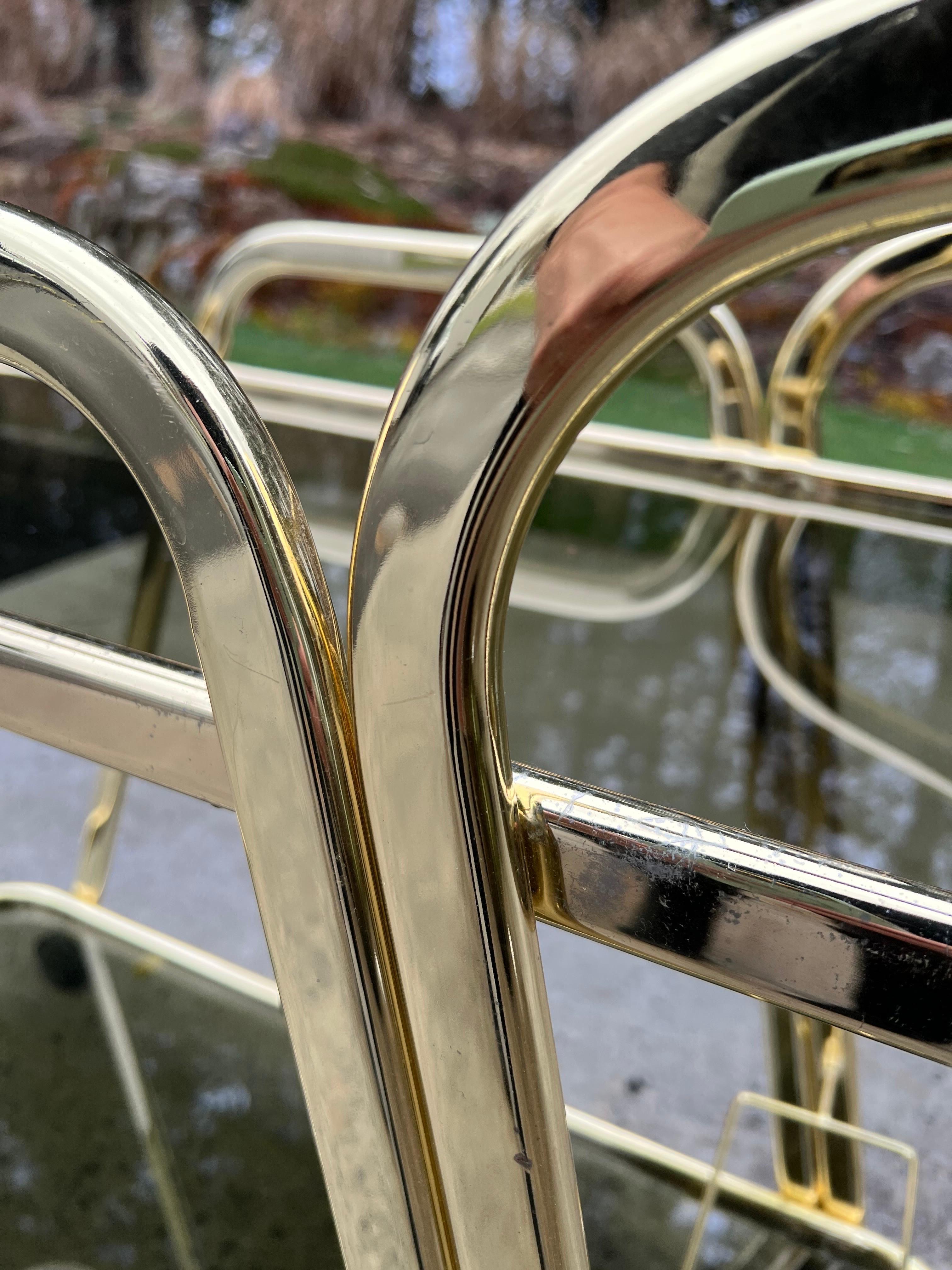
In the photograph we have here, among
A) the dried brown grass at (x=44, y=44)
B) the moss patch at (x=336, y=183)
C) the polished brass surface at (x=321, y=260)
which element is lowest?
the polished brass surface at (x=321, y=260)

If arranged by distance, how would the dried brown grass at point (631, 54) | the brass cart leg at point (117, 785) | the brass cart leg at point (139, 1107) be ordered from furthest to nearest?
the dried brown grass at point (631, 54) → the brass cart leg at point (117, 785) → the brass cart leg at point (139, 1107)

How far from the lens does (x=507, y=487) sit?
10 cm

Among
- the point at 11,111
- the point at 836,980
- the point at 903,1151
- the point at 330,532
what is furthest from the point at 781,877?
the point at 11,111

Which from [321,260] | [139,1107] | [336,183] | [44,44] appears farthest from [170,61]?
[139,1107]

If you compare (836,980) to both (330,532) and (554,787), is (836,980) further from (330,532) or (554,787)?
(330,532)

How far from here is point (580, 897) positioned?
0.12 m

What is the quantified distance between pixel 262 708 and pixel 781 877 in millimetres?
57

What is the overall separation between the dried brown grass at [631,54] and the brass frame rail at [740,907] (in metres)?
1.24

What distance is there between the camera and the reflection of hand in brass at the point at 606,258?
0.27 feet

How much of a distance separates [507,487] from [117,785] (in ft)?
1.77

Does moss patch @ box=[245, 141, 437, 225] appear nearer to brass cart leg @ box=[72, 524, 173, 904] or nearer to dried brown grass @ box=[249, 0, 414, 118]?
dried brown grass @ box=[249, 0, 414, 118]

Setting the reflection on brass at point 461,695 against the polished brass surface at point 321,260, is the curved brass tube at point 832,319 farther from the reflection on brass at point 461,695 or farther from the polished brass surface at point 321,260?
the reflection on brass at point 461,695

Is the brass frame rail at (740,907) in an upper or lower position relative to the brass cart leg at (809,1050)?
upper

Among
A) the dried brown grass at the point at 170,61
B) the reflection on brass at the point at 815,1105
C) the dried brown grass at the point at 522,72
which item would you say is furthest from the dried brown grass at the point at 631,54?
the reflection on brass at the point at 815,1105
